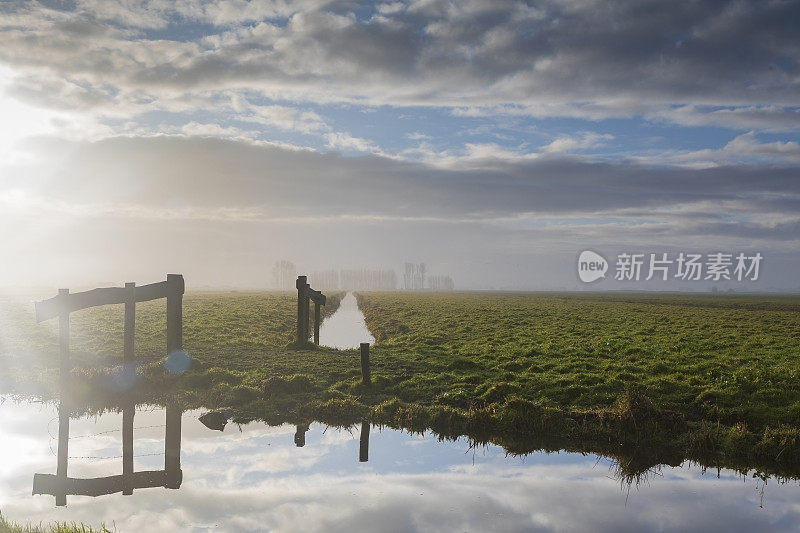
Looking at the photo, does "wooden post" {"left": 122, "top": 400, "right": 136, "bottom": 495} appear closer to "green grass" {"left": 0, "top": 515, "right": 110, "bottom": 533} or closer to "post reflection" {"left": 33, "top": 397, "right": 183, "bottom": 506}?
"post reflection" {"left": 33, "top": 397, "right": 183, "bottom": 506}

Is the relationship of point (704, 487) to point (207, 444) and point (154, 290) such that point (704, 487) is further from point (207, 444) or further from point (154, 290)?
point (154, 290)

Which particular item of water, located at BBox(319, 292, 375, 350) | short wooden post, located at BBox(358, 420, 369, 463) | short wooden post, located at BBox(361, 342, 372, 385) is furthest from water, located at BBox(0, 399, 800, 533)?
water, located at BBox(319, 292, 375, 350)

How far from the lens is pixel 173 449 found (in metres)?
14.2

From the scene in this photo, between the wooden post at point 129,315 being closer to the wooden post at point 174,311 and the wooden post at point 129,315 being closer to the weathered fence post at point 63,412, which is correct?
the wooden post at point 174,311

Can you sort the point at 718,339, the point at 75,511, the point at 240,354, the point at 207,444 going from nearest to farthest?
1. the point at 75,511
2. the point at 207,444
3. the point at 240,354
4. the point at 718,339

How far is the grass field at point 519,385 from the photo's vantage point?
1502cm

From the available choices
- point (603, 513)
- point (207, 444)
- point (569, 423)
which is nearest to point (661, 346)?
point (569, 423)

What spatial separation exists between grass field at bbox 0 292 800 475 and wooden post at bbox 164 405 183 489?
4.24 feet

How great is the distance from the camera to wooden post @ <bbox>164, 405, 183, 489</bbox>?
12.1 metres

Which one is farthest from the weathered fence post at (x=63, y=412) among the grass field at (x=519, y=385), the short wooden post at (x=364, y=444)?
the short wooden post at (x=364, y=444)

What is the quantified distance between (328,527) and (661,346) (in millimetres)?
23283

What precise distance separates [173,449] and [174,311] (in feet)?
31.0

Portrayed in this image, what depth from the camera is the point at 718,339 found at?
3197 centimetres

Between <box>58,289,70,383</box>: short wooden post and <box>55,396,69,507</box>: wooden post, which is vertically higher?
<box>58,289,70,383</box>: short wooden post
